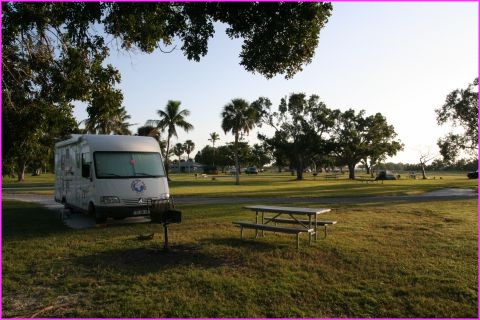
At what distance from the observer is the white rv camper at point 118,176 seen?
1217cm

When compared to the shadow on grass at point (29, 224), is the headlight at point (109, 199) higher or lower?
higher

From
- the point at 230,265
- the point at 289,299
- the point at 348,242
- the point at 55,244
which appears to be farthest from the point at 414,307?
the point at 55,244

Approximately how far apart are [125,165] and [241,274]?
709 centimetres

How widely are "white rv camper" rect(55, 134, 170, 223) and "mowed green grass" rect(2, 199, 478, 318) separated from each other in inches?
51.3

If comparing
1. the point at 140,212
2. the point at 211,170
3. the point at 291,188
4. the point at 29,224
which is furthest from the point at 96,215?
the point at 211,170

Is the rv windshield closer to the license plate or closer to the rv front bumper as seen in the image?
the rv front bumper

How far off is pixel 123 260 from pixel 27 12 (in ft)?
16.6

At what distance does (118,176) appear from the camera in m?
12.5

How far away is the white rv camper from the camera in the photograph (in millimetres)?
12172

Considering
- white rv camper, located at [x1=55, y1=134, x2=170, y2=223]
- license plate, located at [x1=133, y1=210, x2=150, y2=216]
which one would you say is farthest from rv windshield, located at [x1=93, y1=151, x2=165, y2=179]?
license plate, located at [x1=133, y1=210, x2=150, y2=216]

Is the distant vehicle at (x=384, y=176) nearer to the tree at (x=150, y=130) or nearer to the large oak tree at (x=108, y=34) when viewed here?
the tree at (x=150, y=130)

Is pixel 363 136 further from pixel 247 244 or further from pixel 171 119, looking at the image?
pixel 247 244

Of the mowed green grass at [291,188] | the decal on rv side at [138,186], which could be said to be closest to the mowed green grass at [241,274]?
the decal on rv side at [138,186]

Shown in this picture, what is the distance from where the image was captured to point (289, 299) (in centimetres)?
557
